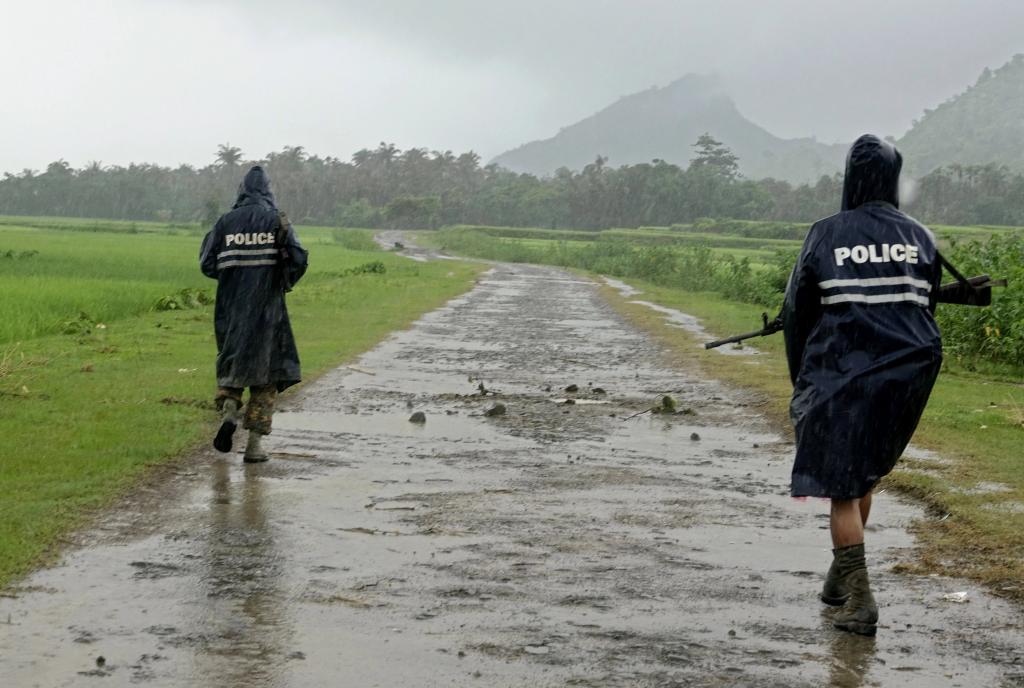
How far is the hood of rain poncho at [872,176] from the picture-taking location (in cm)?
549

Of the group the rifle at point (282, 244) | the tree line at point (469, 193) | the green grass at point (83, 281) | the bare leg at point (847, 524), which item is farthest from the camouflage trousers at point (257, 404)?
the tree line at point (469, 193)

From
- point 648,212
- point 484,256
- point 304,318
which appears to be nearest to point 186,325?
point 304,318

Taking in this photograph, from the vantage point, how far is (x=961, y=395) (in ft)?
45.2

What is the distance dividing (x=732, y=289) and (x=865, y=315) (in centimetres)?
3083

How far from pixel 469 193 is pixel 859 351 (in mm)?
131157

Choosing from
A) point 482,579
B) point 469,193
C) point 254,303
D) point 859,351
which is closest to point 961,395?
point 254,303

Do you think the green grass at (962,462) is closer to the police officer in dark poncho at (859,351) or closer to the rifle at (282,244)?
the police officer in dark poncho at (859,351)

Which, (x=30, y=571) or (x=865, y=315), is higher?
(x=865, y=315)

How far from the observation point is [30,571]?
5.85 m

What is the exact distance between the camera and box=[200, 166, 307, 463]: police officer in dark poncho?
29.3ft

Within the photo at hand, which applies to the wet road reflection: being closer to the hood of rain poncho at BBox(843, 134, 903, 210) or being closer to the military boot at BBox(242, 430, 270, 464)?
the military boot at BBox(242, 430, 270, 464)

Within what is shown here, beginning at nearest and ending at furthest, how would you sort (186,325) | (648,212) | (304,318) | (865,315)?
Answer: (865,315)
(186,325)
(304,318)
(648,212)

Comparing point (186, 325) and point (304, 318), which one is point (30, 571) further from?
point (304, 318)

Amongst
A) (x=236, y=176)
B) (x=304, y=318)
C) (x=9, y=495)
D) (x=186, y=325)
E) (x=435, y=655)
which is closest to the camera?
(x=435, y=655)
